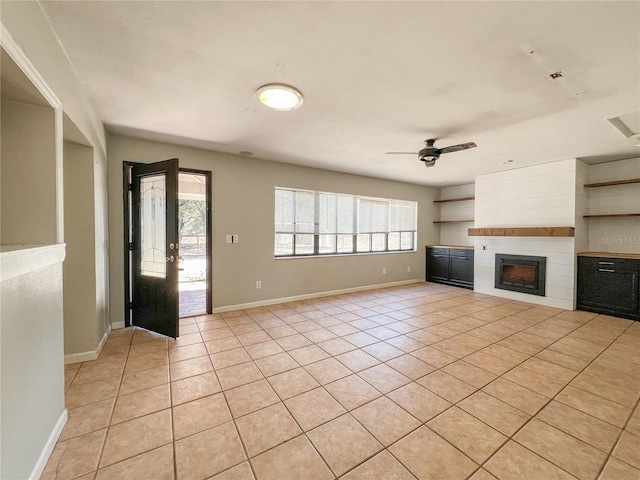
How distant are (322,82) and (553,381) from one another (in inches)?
123

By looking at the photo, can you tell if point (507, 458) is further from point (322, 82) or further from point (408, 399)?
point (322, 82)

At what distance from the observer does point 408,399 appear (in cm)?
198

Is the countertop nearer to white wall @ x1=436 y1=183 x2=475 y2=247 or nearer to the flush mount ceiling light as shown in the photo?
white wall @ x1=436 y1=183 x2=475 y2=247

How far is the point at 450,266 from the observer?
6.20 metres

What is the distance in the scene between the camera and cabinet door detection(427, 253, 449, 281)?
629 cm

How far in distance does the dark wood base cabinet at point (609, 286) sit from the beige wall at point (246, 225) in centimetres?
362

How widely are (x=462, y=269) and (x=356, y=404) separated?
4981 millimetres

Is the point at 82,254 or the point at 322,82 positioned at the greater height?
the point at 322,82

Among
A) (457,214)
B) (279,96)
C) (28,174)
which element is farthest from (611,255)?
(28,174)

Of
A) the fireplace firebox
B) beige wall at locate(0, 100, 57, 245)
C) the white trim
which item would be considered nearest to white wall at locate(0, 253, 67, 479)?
beige wall at locate(0, 100, 57, 245)

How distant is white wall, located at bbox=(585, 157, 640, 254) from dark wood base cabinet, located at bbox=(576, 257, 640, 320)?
2.23 ft

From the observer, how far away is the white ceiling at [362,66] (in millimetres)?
1428

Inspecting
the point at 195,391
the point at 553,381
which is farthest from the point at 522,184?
the point at 195,391

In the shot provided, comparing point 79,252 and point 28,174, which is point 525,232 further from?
point 79,252
